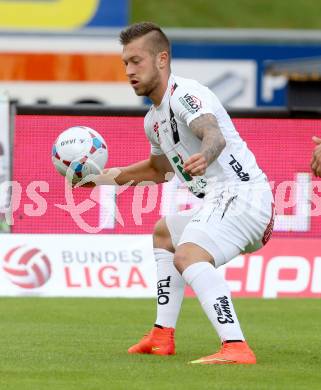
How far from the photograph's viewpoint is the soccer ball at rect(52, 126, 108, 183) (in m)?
9.05

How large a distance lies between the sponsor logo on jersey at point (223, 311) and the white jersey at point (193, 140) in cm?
80

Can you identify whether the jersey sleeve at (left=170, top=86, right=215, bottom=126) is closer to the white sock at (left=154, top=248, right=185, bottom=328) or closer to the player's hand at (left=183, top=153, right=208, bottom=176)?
the player's hand at (left=183, top=153, right=208, bottom=176)

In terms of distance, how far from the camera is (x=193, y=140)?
8.54 meters

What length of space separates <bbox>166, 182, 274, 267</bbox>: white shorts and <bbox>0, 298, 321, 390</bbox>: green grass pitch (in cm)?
76

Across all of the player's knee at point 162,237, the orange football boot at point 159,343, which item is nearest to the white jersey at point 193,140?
the player's knee at point 162,237

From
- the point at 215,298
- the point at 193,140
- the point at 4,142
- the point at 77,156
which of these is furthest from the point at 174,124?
the point at 4,142

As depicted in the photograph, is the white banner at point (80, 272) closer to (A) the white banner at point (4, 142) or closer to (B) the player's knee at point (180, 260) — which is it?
(A) the white banner at point (4, 142)

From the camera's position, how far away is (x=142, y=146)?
47.8ft

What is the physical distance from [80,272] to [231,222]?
5.40 metres

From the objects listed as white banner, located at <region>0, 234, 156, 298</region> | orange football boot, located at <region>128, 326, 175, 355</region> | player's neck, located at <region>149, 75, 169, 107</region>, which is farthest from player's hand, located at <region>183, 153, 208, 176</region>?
white banner, located at <region>0, 234, 156, 298</region>

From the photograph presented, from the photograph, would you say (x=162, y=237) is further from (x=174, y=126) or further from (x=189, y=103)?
(x=189, y=103)

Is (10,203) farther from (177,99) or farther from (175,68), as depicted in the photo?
(175,68)

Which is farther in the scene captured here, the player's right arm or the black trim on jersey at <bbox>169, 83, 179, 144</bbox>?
the player's right arm

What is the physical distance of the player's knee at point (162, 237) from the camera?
908 cm
